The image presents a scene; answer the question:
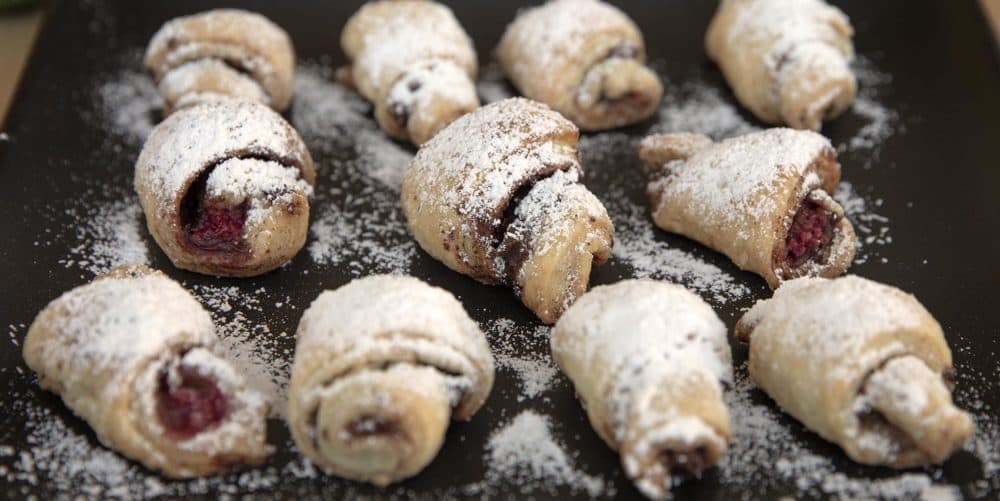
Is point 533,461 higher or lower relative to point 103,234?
higher

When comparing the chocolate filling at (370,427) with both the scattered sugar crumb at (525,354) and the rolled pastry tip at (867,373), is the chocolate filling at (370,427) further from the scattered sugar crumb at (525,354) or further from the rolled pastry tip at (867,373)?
the rolled pastry tip at (867,373)

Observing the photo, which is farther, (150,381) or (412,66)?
(412,66)

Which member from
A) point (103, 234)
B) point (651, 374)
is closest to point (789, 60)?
point (651, 374)

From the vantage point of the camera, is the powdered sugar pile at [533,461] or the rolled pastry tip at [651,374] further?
the powdered sugar pile at [533,461]

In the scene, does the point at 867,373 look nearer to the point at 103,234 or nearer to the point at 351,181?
the point at 351,181

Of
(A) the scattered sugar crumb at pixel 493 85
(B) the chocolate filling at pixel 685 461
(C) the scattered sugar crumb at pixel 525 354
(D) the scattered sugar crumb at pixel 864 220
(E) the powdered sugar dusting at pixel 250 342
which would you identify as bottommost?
(E) the powdered sugar dusting at pixel 250 342

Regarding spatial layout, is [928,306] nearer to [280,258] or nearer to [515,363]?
[515,363]

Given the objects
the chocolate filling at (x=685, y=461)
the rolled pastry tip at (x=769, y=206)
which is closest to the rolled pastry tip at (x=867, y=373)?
the chocolate filling at (x=685, y=461)
